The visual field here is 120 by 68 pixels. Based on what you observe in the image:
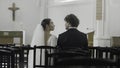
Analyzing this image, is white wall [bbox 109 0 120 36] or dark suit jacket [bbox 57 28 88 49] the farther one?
white wall [bbox 109 0 120 36]

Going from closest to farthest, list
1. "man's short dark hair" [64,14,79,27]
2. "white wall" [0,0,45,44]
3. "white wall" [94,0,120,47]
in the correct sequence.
A: 1. "man's short dark hair" [64,14,79,27]
2. "white wall" [94,0,120,47]
3. "white wall" [0,0,45,44]

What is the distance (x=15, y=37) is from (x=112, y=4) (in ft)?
13.6

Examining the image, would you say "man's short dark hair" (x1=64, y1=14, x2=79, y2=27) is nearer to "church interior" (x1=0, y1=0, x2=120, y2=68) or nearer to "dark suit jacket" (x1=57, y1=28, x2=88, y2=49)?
"dark suit jacket" (x1=57, y1=28, x2=88, y2=49)

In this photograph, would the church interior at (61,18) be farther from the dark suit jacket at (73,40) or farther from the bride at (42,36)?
the dark suit jacket at (73,40)

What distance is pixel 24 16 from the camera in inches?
512

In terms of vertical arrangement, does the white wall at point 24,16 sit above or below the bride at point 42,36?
above

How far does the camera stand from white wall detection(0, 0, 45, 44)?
12.9 metres

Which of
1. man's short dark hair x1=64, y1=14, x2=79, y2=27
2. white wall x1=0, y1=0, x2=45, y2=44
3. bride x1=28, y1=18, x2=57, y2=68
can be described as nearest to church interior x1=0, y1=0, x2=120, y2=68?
white wall x1=0, y1=0, x2=45, y2=44

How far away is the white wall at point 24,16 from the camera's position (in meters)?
12.9

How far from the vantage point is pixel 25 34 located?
12773 mm

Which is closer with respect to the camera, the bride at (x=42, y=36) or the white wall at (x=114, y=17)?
the bride at (x=42, y=36)

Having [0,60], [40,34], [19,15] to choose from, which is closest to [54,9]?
[19,15]

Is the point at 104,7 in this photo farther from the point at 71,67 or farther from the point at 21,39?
the point at 71,67

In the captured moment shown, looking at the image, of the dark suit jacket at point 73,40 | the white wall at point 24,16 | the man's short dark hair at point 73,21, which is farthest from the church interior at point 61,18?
the dark suit jacket at point 73,40
